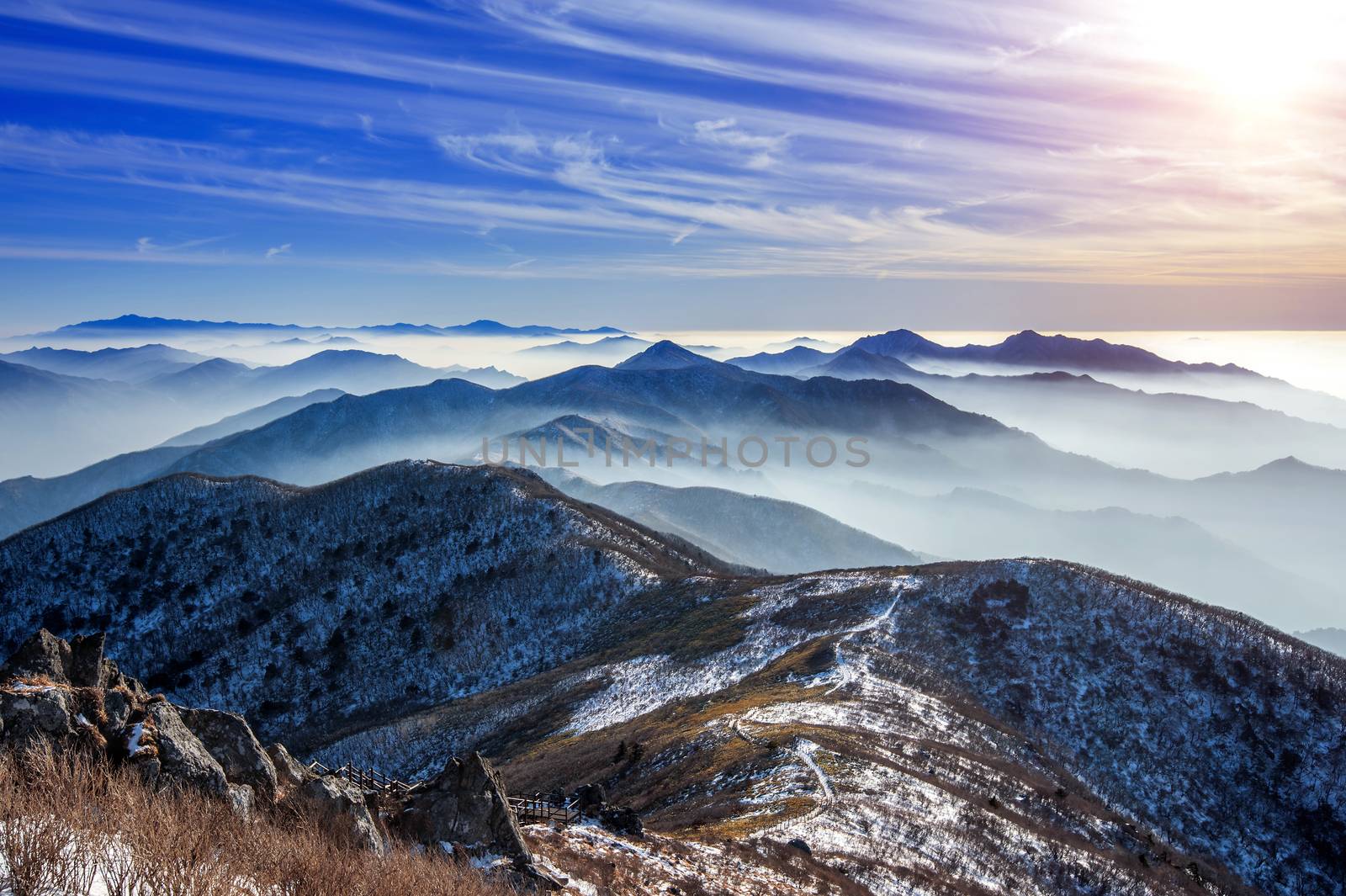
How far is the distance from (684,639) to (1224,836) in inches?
1736

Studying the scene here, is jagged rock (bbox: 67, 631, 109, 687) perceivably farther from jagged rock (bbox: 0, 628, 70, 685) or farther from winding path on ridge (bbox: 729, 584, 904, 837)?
winding path on ridge (bbox: 729, 584, 904, 837)

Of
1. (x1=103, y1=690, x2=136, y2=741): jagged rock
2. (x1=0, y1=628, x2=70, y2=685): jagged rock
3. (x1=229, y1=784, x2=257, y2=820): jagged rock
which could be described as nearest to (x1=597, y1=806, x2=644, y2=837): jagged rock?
(x1=229, y1=784, x2=257, y2=820): jagged rock

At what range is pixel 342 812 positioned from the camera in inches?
779

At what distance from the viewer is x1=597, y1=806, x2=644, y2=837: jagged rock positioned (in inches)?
1197

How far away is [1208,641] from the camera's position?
64.9m

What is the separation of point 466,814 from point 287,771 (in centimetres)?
528

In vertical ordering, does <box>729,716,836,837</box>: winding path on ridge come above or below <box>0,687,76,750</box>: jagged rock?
below

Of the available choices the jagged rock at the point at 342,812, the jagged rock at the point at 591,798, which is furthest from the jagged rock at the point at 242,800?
the jagged rock at the point at 591,798

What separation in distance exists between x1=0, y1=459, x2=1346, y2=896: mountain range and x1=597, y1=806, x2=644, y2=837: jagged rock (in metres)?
1.36

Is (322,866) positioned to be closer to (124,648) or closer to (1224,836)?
(1224,836)

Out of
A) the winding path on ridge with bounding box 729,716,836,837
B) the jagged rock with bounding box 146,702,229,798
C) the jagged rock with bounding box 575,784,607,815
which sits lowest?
the winding path on ridge with bounding box 729,716,836,837

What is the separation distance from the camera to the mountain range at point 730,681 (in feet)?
124

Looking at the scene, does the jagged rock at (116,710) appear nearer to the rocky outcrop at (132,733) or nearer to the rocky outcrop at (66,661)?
the rocky outcrop at (132,733)

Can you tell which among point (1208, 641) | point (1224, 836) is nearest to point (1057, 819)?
point (1224, 836)
